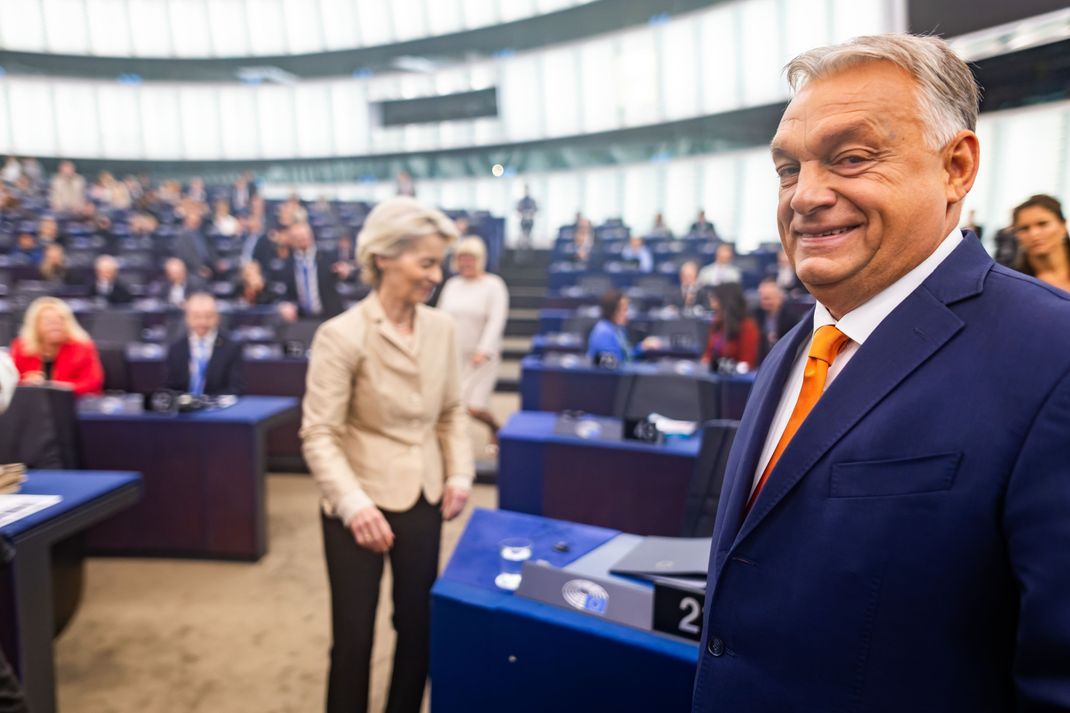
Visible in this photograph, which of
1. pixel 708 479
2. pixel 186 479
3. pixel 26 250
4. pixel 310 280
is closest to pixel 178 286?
pixel 310 280

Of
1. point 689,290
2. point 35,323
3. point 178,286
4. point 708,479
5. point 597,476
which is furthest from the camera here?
point 689,290

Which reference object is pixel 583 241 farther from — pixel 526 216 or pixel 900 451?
pixel 900 451

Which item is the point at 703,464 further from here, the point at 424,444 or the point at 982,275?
the point at 982,275

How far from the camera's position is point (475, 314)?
483 cm

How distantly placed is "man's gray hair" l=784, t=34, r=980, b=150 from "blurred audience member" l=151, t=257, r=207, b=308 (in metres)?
7.75

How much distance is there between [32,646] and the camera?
198 cm

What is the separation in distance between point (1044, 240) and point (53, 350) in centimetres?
491

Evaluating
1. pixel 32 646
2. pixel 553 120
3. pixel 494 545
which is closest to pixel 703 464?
pixel 494 545

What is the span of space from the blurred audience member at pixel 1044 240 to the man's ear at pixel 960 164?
2194 mm

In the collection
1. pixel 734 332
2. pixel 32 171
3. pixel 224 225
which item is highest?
pixel 32 171

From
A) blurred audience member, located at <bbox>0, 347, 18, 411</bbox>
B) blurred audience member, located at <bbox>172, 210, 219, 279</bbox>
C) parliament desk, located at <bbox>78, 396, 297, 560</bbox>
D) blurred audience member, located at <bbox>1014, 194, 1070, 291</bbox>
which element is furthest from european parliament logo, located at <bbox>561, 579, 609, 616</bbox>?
blurred audience member, located at <bbox>172, 210, 219, 279</bbox>

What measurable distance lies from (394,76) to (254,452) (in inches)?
729

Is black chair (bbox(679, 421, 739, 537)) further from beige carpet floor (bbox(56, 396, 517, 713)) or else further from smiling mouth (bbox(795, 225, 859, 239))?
smiling mouth (bbox(795, 225, 859, 239))

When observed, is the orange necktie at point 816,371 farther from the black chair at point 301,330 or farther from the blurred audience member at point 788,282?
the blurred audience member at point 788,282
